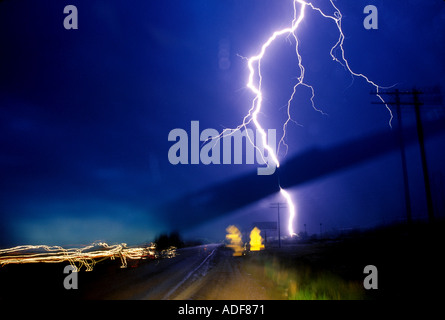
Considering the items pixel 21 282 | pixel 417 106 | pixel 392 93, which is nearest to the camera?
pixel 21 282

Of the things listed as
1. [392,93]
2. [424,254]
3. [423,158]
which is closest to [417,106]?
[392,93]

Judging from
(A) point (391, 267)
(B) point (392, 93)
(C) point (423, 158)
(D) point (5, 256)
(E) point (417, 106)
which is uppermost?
(B) point (392, 93)

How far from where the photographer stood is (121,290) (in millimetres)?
10094

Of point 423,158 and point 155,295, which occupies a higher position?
point 423,158

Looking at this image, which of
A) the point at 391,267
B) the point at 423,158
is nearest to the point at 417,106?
the point at 423,158

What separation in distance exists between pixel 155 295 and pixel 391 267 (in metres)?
12.2

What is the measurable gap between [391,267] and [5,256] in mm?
17806

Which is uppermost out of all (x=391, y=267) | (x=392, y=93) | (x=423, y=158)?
(x=392, y=93)

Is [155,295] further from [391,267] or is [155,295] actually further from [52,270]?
[391,267]
